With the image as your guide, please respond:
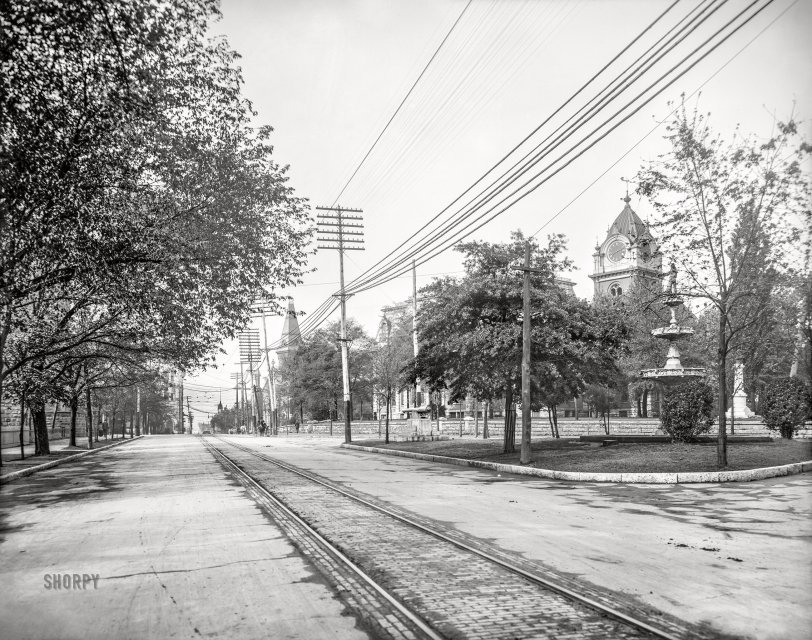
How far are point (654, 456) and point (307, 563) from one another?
14985mm

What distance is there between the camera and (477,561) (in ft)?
24.2

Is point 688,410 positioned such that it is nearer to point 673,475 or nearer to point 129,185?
point 673,475

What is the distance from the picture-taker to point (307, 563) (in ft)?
24.4

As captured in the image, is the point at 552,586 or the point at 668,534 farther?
the point at 668,534

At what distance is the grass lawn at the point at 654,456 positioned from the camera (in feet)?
58.6

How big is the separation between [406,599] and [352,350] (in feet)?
219

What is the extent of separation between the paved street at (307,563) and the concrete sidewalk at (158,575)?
2 centimetres

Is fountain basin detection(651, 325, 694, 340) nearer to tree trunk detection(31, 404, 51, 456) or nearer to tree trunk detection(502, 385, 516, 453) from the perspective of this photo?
tree trunk detection(502, 385, 516, 453)

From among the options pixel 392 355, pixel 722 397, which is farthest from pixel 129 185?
pixel 392 355

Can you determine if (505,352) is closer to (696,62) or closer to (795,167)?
(795,167)

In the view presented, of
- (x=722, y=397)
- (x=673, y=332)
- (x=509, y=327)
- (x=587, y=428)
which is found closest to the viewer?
(x=722, y=397)

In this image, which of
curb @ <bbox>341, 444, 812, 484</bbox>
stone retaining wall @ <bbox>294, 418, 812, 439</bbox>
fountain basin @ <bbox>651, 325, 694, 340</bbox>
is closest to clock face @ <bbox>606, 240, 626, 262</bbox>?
stone retaining wall @ <bbox>294, 418, 812, 439</bbox>

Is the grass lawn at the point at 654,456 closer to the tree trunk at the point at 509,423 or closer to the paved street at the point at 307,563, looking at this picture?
the tree trunk at the point at 509,423

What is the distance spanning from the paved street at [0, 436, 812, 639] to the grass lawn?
2220 millimetres
